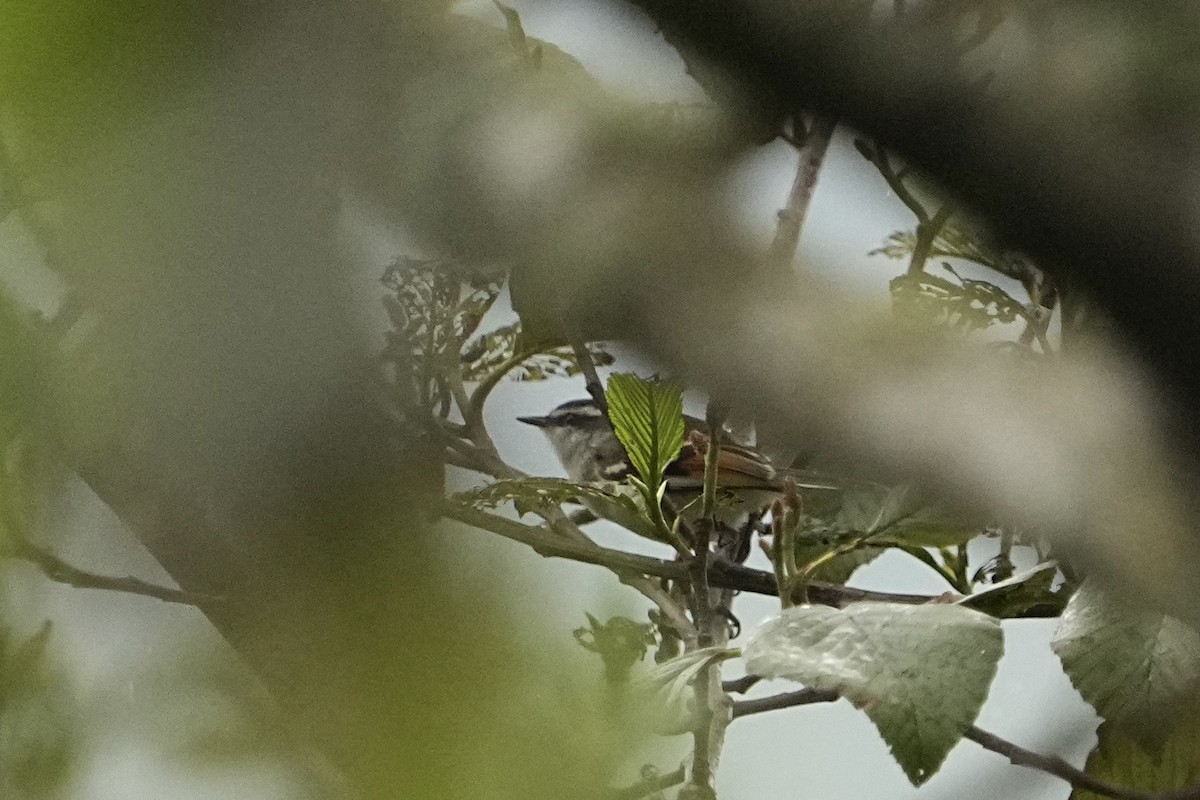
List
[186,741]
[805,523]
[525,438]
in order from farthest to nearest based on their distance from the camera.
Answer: [805,523] → [525,438] → [186,741]

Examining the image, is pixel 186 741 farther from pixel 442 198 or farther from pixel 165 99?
pixel 442 198

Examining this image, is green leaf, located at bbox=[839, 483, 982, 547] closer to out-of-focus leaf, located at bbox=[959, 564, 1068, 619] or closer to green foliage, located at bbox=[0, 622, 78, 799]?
out-of-focus leaf, located at bbox=[959, 564, 1068, 619]

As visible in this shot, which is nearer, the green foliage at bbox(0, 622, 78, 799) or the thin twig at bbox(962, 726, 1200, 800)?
the green foliage at bbox(0, 622, 78, 799)

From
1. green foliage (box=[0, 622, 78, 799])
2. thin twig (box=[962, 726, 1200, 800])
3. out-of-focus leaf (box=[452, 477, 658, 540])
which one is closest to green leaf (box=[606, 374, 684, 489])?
out-of-focus leaf (box=[452, 477, 658, 540])

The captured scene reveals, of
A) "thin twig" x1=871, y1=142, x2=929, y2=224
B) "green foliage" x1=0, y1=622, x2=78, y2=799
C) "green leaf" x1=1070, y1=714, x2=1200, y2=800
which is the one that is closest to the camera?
"green foliage" x1=0, y1=622, x2=78, y2=799

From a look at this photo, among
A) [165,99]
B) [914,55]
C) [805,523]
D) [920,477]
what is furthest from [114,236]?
[805,523]

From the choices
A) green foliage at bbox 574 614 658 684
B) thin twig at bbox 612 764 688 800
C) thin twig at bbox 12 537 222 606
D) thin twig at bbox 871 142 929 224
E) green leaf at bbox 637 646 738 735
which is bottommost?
thin twig at bbox 612 764 688 800

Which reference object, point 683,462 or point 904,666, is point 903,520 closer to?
point 904,666
